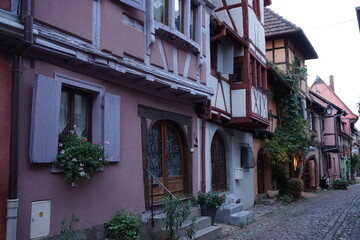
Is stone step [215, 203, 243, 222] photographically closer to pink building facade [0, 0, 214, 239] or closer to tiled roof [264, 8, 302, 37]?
pink building facade [0, 0, 214, 239]

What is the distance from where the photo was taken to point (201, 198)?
8891mm

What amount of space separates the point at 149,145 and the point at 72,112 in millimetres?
2324

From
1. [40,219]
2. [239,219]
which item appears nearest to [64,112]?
[40,219]

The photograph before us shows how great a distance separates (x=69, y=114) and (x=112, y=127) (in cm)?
80

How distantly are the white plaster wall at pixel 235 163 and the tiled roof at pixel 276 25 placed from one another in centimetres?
788

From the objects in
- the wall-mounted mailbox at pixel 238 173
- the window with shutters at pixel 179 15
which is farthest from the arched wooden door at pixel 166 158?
the wall-mounted mailbox at pixel 238 173

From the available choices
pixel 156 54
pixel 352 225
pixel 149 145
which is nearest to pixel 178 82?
pixel 156 54

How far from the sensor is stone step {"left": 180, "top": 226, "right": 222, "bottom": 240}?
292 inches

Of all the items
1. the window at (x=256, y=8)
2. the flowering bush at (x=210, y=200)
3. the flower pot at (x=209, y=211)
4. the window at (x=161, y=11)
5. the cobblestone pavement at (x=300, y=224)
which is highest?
the window at (x=256, y=8)

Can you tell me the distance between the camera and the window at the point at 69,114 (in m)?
5.18

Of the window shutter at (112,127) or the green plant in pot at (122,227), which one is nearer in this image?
the green plant in pot at (122,227)

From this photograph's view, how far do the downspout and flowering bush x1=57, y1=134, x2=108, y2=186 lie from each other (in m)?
0.78

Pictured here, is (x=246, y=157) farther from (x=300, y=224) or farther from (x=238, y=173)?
(x=300, y=224)

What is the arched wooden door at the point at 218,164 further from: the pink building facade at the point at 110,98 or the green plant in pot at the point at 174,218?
the green plant in pot at the point at 174,218
